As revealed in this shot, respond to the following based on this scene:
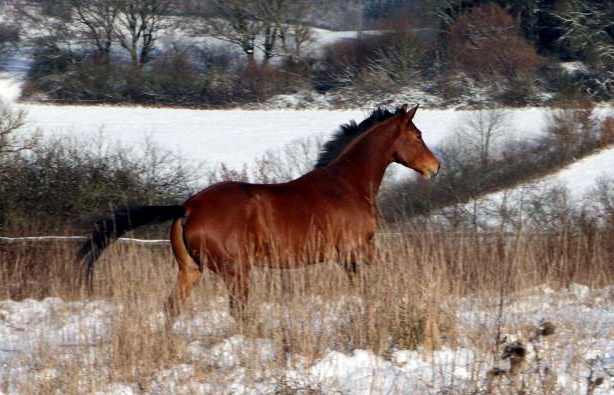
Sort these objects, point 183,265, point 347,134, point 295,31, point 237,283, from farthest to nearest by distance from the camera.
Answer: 1. point 295,31
2. point 347,134
3. point 183,265
4. point 237,283

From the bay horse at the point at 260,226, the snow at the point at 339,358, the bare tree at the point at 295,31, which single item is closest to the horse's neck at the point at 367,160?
the bay horse at the point at 260,226

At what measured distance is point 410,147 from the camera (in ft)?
25.5

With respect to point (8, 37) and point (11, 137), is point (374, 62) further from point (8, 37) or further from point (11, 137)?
point (11, 137)

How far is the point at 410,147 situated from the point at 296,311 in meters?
2.66

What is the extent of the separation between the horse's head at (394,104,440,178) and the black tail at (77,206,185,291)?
2.04 metres

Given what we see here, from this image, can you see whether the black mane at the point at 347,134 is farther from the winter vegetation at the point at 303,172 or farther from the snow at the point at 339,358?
the snow at the point at 339,358

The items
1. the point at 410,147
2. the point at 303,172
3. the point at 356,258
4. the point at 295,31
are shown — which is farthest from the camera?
the point at 295,31

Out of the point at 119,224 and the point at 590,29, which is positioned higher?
the point at 590,29

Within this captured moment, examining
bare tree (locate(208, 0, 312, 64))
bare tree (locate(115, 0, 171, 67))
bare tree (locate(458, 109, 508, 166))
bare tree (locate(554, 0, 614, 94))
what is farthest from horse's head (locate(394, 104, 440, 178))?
bare tree (locate(115, 0, 171, 67))

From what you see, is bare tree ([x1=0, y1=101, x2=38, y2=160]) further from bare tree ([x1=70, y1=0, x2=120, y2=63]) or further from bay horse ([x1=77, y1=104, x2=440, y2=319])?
bare tree ([x1=70, y1=0, x2=120, y2=63])

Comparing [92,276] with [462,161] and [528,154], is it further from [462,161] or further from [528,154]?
[528,154]

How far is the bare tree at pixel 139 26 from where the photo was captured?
33406 mm

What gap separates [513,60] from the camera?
32.8 meters

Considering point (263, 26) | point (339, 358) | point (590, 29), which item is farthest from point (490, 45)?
point (339, 358)
